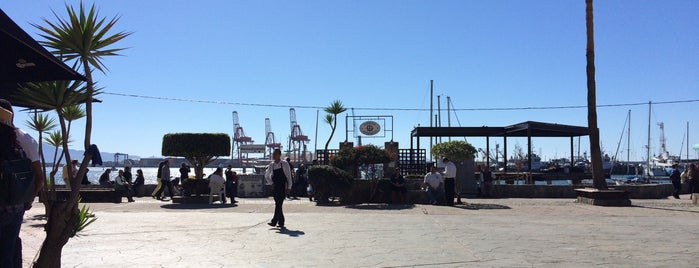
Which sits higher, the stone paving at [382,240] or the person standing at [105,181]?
the person standing at [105,181]

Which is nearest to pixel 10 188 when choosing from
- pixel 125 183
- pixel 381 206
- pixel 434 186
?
pixel 381 206

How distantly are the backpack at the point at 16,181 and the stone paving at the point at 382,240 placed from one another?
9.91 ft

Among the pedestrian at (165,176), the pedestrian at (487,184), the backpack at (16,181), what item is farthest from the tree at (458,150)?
the backpack at (16,181)

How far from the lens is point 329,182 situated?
15.7 m

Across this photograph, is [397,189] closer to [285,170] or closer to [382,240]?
[285,170]

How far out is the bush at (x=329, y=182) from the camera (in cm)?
1571

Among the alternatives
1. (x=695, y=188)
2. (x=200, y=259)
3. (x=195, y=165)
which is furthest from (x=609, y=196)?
(x=195, y=165)

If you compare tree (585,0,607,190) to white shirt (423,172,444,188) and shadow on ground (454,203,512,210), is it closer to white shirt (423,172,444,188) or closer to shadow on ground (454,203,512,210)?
shadow on ground (454,203,512,210)

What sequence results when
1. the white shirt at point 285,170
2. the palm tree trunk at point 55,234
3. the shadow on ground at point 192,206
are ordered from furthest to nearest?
1. the shadow on ground at point 192,206
2. the white shirt at point 285,170
3. the palm tree trunk at point 55,234

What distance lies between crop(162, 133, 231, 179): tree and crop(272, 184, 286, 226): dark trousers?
8.92m

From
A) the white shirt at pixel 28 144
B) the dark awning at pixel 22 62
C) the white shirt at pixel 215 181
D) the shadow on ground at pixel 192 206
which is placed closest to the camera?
the white shirt at pixel 28 144

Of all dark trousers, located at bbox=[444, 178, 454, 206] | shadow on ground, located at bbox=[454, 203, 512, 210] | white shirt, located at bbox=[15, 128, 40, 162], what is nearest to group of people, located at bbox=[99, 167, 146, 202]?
dark trousers, located at bbox=[444, 178, 454, 206]

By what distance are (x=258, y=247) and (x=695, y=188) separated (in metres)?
15.7

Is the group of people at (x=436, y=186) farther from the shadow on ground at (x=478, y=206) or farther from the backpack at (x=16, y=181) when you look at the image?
the backpack at (x=16, y=181)
